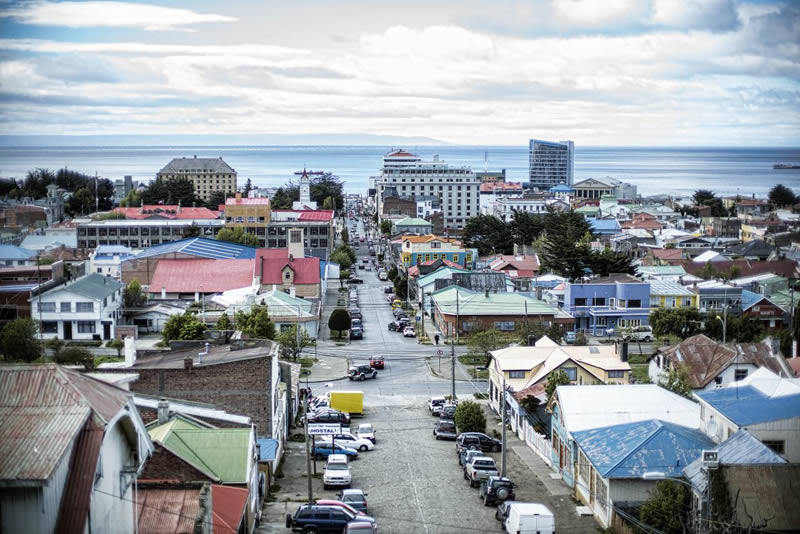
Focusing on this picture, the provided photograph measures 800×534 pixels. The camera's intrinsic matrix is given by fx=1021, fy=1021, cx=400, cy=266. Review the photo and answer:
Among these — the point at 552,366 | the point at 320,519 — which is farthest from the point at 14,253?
the point at 320,519

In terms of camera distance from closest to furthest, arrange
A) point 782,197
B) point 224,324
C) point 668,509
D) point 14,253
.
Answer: point 668,509, point 224,324, point 14,253, point 782,197

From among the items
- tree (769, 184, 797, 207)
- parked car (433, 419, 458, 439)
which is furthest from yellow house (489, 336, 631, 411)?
A: tree (769, 184, 797, 207)

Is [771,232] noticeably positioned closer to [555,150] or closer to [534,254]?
[534,254]

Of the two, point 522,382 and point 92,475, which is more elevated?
point 92,475

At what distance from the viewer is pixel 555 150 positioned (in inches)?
7347

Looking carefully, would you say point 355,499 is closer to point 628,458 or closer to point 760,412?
point 628,458

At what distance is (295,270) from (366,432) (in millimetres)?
25440

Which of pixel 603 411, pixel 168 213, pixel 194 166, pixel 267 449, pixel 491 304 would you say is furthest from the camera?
pixel 194 166

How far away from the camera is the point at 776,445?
18672 mm

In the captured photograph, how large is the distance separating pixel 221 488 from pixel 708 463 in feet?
24.5

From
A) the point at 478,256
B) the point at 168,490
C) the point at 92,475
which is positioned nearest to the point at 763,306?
the point at 478,256

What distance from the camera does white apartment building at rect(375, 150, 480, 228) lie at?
113 meters

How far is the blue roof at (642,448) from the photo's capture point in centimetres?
1777

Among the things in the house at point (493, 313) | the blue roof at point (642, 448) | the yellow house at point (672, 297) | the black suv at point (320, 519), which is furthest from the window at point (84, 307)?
the blue roof at point (642, 448)
